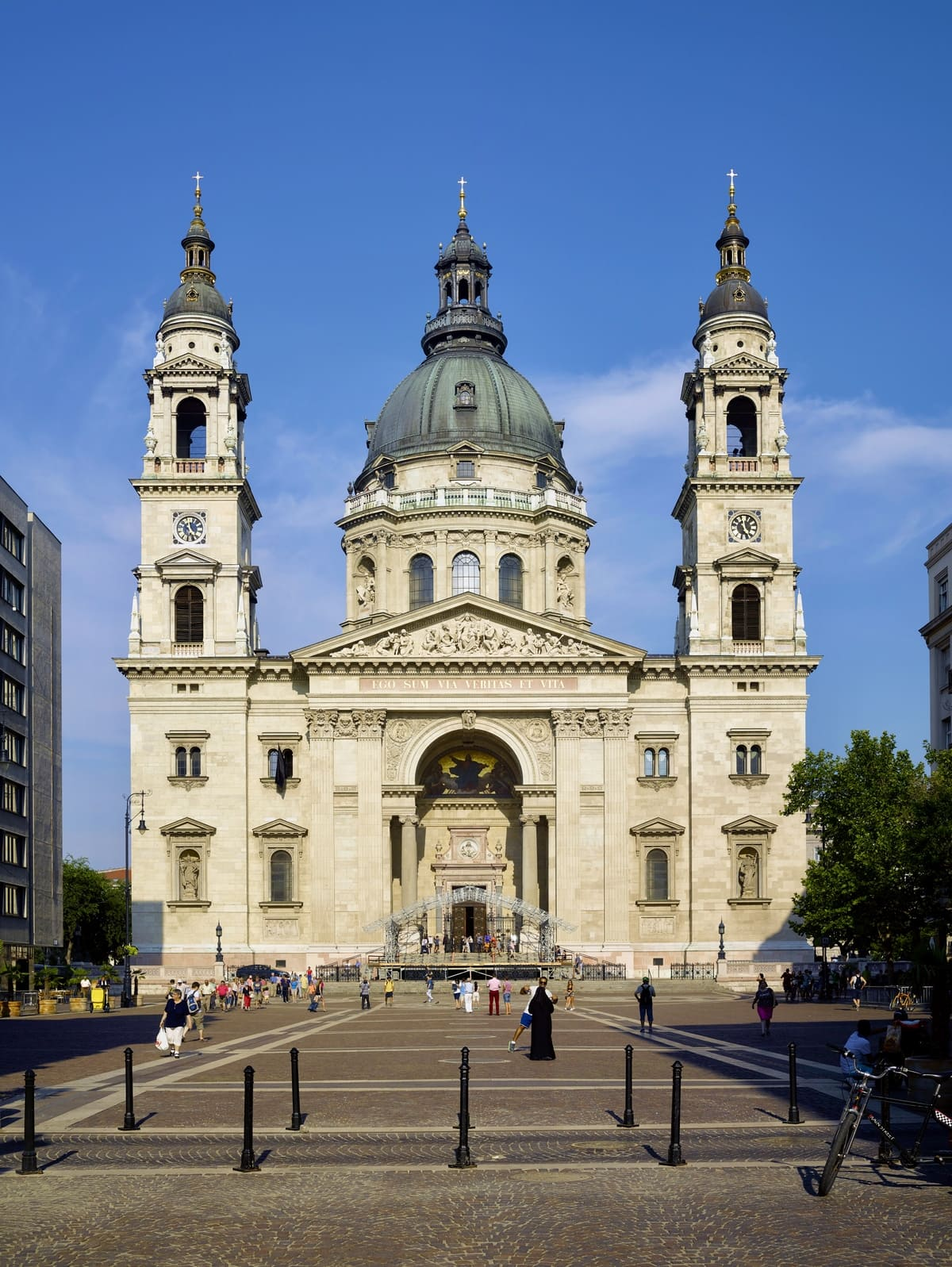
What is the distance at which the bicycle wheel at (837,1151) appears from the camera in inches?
650

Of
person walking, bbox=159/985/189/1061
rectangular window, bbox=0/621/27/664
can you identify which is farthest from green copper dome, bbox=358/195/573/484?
person walking, bbox=159/985/189/1061

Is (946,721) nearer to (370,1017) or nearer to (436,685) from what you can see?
(436,685)

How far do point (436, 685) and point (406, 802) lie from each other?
20.4 feet

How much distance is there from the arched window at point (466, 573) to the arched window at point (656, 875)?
1970cm

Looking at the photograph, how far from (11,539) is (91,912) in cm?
6048

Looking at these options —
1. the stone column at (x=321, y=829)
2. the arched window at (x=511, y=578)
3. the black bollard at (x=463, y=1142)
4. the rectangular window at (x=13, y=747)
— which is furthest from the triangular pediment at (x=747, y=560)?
the black bollard at (x=463, y=1142)

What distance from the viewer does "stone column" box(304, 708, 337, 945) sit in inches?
3105

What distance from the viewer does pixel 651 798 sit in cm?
8206

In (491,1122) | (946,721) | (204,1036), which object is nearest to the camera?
(491,1122)

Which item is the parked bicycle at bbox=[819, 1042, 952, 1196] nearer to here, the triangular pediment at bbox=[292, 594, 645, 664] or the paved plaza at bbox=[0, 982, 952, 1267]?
the paved plaza at bbox=[0, 982, 952, 1267]

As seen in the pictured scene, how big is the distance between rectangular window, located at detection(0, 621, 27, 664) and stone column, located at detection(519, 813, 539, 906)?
107 feet

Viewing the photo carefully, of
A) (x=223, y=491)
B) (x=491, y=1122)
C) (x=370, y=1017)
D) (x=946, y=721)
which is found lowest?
(x=370, y=1017)

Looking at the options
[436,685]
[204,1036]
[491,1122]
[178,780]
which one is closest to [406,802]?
[436,685]

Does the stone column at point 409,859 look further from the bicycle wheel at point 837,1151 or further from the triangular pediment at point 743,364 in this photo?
the bicycle wheel at point 837,1151
